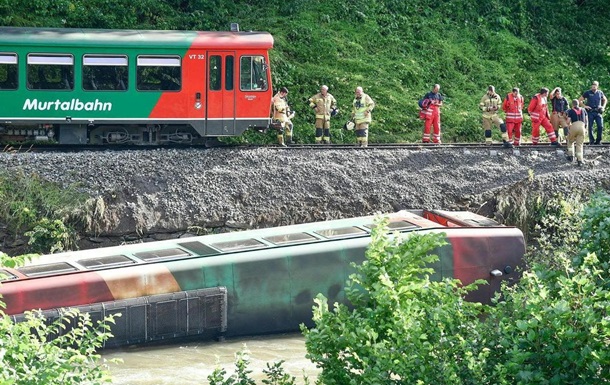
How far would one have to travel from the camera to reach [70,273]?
51.4 ft

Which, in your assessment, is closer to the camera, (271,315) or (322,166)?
(271,315)

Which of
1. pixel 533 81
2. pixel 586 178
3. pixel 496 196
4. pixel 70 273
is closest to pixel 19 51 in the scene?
pixel 70 273

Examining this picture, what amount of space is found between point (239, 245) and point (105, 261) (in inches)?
89.1

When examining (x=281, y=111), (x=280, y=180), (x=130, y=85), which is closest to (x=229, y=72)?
(x=281, y=111)

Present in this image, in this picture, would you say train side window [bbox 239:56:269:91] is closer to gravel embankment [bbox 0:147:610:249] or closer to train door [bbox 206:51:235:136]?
train door [bbox 206:51:235:136]

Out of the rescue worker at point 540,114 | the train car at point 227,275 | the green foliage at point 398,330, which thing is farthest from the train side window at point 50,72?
the green foliage at point 398,330

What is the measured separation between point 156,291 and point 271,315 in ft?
6.72

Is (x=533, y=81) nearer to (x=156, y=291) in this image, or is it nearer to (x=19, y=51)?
(x=19, y=51)

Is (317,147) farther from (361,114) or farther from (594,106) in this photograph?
(594,106)

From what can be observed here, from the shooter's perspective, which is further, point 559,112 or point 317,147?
point 559,112

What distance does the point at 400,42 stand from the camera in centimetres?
3172

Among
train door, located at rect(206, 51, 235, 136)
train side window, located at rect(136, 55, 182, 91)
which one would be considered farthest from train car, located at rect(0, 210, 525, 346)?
train side window, located at rect(136, 55, 182, 91)

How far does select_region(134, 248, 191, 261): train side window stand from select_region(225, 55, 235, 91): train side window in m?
6.95

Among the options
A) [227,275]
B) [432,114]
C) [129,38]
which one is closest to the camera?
[227,275]
